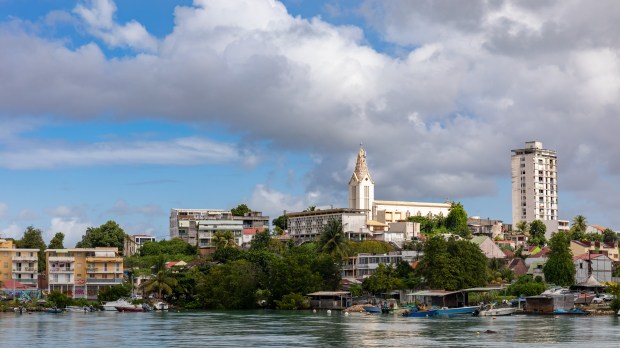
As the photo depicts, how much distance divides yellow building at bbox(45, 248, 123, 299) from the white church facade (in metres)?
41.0

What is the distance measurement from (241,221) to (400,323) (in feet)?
294

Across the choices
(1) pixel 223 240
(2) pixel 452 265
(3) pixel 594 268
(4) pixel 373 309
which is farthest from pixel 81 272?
(3) pixel 594 268

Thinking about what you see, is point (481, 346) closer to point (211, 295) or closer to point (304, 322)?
point (304, 322)

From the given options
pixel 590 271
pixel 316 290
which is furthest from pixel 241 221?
pixel 590 271

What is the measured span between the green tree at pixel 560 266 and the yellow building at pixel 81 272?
177ft

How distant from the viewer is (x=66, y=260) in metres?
121

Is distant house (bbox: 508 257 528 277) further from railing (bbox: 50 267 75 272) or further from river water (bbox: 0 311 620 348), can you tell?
railing (bbox: 50 267 75 272)

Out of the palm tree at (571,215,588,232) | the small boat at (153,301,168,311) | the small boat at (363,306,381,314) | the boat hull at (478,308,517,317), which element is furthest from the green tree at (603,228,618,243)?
the small boat at (153,301,168,311)

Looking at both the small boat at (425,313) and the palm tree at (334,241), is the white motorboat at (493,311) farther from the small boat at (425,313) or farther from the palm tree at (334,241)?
the palm tree at (334,241)

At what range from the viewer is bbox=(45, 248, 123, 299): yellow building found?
120 m

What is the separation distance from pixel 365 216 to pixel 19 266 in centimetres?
5788

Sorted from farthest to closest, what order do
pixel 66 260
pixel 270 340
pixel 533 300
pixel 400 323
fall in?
pixel 66 260 → pixel 533 300 → pixel 400 323 → pixel 270 340

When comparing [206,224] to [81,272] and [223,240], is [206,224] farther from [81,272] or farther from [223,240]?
[81,272]

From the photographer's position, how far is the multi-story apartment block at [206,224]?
158 meters
